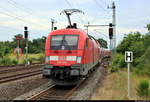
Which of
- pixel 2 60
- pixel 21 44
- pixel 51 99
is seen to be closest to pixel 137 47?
pixel 51 99

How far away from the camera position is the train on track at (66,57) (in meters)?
10.4

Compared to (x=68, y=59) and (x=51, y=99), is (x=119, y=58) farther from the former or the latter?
(x=51, y=99)

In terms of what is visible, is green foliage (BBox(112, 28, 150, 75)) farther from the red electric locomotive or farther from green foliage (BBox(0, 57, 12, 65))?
green foliage (BBox(0, 57, 12, 65))

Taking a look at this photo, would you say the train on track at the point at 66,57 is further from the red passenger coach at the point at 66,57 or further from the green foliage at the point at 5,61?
the green foliage at the point at 5,61

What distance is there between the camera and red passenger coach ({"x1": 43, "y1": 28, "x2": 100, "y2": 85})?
10375 mm

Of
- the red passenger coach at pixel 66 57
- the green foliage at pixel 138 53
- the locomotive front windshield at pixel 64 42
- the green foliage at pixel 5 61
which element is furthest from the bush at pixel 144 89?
the green foliage at pixel 5 61

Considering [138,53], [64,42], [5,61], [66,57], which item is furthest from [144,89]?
[5,61]

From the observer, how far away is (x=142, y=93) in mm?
8258

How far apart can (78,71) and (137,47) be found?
8932 mm

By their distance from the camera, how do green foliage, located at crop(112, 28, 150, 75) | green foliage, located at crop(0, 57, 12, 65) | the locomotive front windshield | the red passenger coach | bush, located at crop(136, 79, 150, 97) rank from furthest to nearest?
1. green foliage, located at crop(0, 57, 12, 65)
2. green foliage, located at crop(112, 28, 150, 75)
3. the locomotive front windshield
4. the red passenger coach
5. bush, located at crop(136, 79, 150, 97)

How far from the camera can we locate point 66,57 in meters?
10.6

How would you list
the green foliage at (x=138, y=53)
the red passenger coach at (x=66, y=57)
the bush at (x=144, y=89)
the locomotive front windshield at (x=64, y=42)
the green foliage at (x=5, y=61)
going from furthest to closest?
the green foliage at (x=5, y=61), the green foliage at (x=138, y=53), the locomotive front windshield at (x=64, y=42), the red passenger coach at (x=66, y=57), the bush at (x=144, y=89)

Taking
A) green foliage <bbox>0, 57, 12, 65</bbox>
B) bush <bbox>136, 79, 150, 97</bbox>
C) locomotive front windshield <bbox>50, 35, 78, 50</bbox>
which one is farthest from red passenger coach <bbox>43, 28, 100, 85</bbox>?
green foliage <bbox>0, 57, 12, 65</bbox>

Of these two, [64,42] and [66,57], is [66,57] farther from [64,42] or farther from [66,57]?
[64,42]
